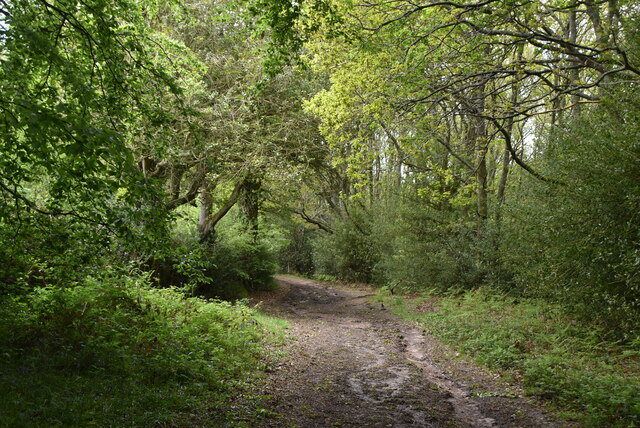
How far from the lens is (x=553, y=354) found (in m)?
8.24

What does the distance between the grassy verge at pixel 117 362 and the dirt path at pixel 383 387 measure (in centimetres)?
80

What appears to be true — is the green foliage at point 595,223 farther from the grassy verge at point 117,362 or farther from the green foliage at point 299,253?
the green foliage at point 299,253

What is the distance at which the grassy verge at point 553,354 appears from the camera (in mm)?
5797

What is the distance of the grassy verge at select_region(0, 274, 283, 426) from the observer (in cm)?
439

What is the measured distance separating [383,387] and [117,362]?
4.48 meters

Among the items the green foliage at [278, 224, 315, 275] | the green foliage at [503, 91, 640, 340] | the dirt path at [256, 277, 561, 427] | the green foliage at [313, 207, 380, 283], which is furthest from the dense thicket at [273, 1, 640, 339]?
the green foliage at [278, 224, 315, 275]

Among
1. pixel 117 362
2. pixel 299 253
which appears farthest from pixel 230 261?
pixel 299 253

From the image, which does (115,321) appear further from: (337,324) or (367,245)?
(367,245)

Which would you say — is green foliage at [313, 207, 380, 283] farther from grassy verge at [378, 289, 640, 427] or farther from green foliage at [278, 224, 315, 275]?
grassy verge at [378, 289, 640, 427]

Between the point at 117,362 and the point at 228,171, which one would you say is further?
the point at 228,171

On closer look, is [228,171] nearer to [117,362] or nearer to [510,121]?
[510,121]

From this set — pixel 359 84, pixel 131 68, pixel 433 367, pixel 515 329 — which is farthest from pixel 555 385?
pixel 359 84

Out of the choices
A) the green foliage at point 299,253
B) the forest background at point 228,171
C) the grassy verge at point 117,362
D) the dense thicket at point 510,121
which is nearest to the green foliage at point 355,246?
the dense thicket at point 510,121

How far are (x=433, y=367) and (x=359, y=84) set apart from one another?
26.9 ft
